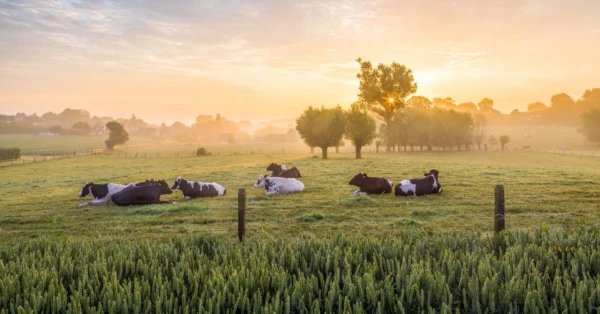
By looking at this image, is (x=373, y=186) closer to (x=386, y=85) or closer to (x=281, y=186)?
(x=281, y=186)

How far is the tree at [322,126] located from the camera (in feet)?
201

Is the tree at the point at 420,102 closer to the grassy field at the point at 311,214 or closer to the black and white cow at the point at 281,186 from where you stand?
the grassy field at the point at 311,214

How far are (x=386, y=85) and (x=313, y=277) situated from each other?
74.8m

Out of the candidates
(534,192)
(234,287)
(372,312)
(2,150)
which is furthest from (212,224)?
A: (2,150)

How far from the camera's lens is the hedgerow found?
17.7ft

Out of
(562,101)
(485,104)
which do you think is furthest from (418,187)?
(562,101)

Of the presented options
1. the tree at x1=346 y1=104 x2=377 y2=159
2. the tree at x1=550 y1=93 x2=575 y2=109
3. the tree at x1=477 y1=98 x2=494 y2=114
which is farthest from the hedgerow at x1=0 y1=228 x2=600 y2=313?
the tree at x1=550 y1=93 x2=575 y2=109

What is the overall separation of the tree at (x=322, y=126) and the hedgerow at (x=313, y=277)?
52657mm

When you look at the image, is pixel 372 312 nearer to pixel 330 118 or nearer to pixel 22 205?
pixel 22 205

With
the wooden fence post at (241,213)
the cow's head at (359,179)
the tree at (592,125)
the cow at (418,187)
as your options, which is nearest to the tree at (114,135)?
the cow's head at (359,179)

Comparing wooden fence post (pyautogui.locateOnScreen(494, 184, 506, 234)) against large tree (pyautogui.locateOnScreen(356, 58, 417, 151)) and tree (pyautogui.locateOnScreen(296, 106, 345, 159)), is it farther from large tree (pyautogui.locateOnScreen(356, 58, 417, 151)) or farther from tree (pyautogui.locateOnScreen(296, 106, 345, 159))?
large tree (pyautogui.locateOnScreen(356, 58, 417, 151))

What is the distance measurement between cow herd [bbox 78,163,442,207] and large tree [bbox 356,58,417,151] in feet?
193

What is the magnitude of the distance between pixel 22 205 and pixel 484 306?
20.8m

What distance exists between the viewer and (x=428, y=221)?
13773 mm
